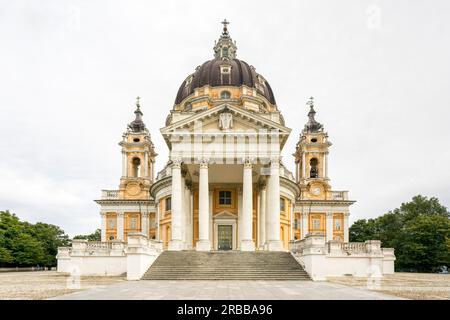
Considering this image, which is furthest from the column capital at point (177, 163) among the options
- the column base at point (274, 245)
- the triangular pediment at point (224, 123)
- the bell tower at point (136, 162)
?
the bell tower at point (136, 162)

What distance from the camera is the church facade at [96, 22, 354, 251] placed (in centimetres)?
3788

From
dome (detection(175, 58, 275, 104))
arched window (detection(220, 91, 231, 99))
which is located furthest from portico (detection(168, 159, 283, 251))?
dome (detection(175, 58, 275, 104))

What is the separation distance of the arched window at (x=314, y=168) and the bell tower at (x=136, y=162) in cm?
2682

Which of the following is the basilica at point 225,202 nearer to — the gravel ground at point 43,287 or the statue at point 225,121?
the statue at point 225,121

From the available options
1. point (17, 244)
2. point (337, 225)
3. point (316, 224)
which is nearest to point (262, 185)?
point (316, 224)

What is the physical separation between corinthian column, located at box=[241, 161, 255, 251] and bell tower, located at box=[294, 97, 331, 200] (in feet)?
112

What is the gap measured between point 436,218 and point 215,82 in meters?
36.1

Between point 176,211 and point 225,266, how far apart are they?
9338 millimetres

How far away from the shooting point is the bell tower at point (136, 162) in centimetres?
7081

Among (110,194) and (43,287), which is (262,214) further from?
(110,194)

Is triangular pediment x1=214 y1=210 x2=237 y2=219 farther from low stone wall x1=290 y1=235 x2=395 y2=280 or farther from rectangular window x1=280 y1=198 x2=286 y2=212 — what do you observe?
low stone wall x1=290 y1=235 x2=395 y2=280

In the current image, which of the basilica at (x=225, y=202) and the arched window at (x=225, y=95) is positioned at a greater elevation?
the arched window at (x=225, y=95)
